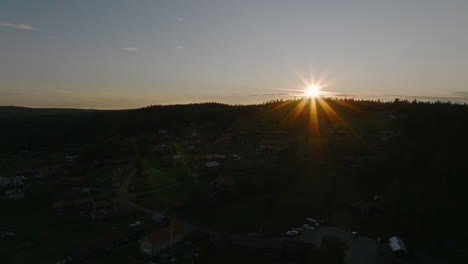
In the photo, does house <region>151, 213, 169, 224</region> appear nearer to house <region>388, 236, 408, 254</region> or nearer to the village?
the village

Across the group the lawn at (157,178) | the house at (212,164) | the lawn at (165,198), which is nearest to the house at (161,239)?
the lawn at (165,198)

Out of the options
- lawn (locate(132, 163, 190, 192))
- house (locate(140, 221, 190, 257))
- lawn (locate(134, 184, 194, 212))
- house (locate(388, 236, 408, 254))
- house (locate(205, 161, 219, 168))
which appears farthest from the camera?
house (locate(205, 161, 219, 168))

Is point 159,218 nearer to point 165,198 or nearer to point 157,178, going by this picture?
point 165,198

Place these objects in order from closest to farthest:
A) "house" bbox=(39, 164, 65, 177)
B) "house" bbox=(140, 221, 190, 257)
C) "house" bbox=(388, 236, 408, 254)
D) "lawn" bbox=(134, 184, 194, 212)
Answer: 1. "house" bbox=(140, 221, 190, 257)
2. "house" bbox=(388, 236, 408, 254)
3. "lawn" bbox=(134, 184, 194, 212)
4. "house" bbox=(39, 164, 65, 177)

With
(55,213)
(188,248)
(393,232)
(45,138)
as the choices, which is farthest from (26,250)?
(45,138)

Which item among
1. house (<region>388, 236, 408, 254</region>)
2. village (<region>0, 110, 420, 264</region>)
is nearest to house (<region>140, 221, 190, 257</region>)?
village (<region>0, 110, 420, 264</region>)

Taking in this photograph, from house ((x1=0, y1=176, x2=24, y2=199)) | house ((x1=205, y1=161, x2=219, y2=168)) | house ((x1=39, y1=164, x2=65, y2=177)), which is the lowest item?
house ((x1=0, y1=176, x2=24, y2=199))
